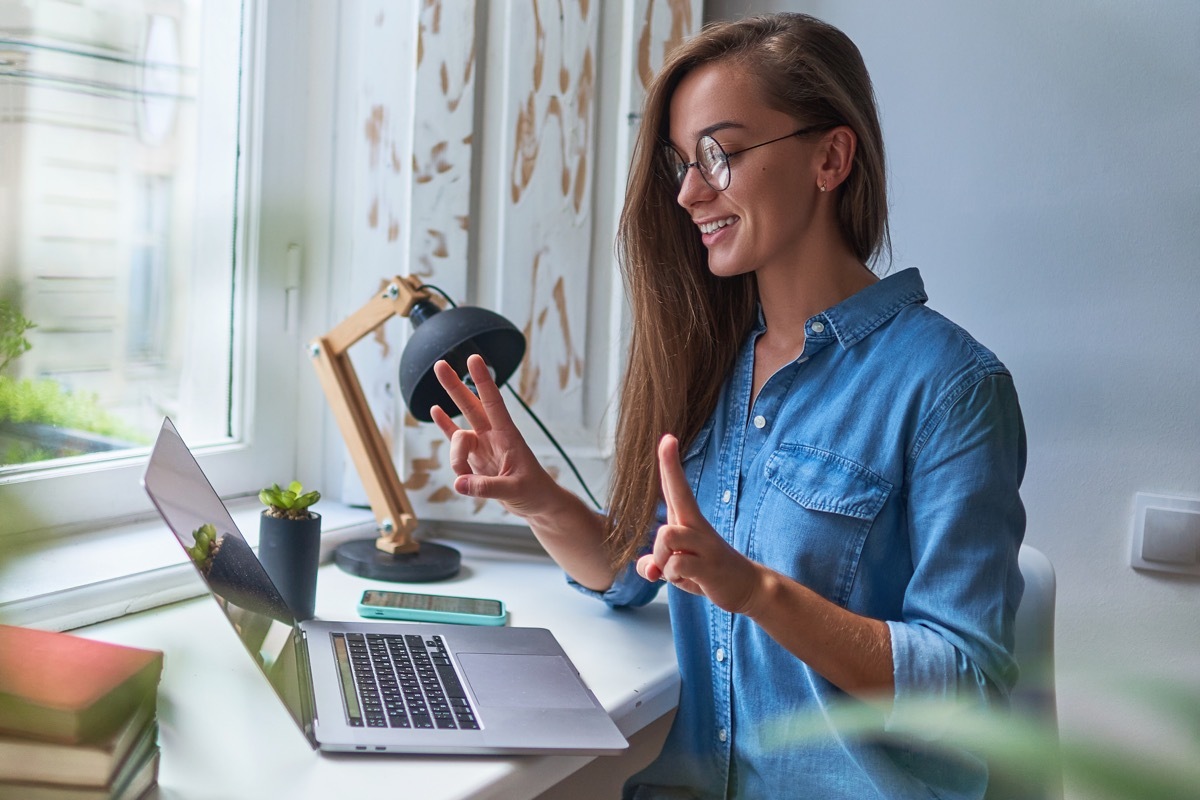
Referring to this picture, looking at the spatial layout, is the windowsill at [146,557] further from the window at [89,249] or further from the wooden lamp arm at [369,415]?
the window at [89,249]

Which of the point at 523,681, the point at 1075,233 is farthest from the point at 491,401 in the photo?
the point at 1075,233

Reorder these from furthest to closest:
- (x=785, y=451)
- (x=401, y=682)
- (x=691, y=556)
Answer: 1. (x=785, y=451)
2. (x=401, y=682)
3. (x=691, y=556)

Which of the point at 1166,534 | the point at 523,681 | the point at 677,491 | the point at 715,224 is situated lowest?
the point at 523,681

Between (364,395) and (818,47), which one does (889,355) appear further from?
(364,395)

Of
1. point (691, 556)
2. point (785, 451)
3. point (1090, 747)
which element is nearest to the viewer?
point (1090, 747)

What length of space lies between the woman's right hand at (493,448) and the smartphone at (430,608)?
5.2 inches

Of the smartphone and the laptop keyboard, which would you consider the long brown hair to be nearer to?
the smartphone

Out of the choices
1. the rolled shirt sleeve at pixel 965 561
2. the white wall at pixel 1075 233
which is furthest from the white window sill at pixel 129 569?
the white wall at pixel 1075 233

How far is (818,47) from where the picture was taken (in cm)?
115

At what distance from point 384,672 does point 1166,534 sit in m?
1.06

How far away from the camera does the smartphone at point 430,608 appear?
3.98ft

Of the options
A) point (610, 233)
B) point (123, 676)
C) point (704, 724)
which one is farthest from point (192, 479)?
point (610, 233)

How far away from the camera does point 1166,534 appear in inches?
56.3

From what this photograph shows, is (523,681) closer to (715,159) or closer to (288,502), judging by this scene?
(288,502)
